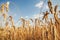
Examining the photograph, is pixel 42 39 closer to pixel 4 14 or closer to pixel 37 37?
pixel 37 37

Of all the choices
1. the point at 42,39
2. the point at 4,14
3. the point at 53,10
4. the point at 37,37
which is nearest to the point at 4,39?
the point at 4,14

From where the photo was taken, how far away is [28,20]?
3.55 meters

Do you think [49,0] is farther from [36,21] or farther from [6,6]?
[36,21]

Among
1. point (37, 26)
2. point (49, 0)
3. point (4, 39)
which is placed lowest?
point (4, 39)

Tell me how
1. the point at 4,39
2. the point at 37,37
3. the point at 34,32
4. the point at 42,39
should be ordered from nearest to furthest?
the point at 42,39 → the point at 37,37 → the point at 34,32 → the point at 4,39

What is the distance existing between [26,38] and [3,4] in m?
0.76

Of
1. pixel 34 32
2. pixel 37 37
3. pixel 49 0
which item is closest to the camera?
pixel 49 0

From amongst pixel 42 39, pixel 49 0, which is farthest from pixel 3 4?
pixel 49 0

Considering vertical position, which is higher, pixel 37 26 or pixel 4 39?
pixel 37 26

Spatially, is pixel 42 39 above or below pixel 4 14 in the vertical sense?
below

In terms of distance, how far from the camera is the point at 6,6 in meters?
2.89

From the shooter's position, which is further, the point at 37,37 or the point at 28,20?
the point at 28,20

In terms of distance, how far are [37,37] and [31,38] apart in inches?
6.6

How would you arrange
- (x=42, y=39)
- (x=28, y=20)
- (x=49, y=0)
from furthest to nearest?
(x=28, y=20) → (x=42, y=39) → (x=49, y=0)
